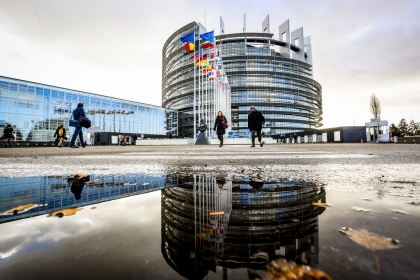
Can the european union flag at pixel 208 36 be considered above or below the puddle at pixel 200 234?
above

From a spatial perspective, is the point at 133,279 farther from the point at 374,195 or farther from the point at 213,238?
the point at 374,195

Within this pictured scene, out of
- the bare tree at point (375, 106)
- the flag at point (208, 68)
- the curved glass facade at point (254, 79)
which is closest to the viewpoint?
the flag at point (208, 68)

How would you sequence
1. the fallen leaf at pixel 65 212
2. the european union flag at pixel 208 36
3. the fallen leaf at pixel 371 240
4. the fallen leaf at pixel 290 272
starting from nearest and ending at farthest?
the fallen leaf at pixel 290 272 < the fallen leaf at pixel 371 240 < the fallen leaf at pixel 65 212 < the european union flag at pixel 208 36

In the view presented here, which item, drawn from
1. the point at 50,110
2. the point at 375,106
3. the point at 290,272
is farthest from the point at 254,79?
the point at 290,272

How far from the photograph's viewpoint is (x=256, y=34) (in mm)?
62719

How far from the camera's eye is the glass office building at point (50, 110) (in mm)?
27938

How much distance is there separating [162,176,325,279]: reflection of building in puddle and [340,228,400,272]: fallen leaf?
92 mm

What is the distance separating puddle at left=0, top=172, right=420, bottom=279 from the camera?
17.5 inches

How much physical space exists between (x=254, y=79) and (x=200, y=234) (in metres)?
64.4

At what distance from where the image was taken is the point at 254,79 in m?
61.2

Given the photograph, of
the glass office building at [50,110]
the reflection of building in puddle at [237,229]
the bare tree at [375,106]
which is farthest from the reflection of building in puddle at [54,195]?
the bare tree at [375,106]

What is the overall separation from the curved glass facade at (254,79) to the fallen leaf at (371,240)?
194 ft

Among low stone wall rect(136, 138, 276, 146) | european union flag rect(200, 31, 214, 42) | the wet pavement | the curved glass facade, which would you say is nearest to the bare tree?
the curved glass facade

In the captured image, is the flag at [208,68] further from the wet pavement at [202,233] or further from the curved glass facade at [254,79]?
the curved glass facade at [254,79]
